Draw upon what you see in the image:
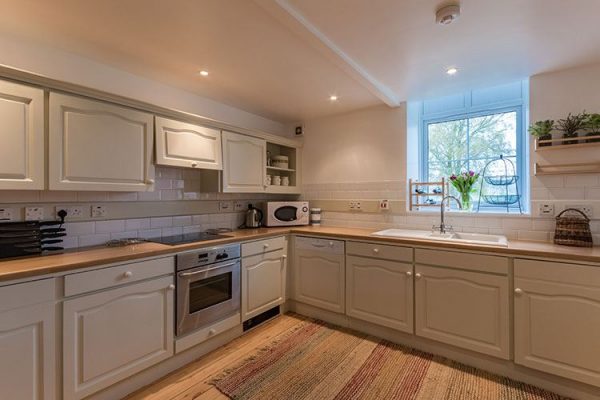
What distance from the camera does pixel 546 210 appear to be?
2.24 m

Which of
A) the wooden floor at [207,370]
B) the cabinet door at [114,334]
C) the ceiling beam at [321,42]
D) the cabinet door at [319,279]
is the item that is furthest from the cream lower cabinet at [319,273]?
the ceiling beam at [321,42]

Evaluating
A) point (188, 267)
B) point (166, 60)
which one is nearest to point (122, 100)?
point (166, 60)

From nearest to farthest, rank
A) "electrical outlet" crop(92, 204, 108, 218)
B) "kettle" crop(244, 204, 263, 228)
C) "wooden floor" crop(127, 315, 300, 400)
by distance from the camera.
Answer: "wooden floor" crop(127, 315, 300, 400) → "electrical outlet" crop(92, 204, 108, 218) → "kettle" crop(244, 204, 263, 228)

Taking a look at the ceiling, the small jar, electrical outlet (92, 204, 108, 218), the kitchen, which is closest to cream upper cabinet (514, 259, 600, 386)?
the kitchen

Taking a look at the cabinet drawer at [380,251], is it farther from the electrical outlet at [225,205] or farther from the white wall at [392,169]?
the electrical outlet at [225,205]

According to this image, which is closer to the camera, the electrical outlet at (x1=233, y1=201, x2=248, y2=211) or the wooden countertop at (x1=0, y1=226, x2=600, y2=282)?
the wooden countertop at (x1=0, y1=226, x2=600, y2=282)

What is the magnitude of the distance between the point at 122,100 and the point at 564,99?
3212 mm

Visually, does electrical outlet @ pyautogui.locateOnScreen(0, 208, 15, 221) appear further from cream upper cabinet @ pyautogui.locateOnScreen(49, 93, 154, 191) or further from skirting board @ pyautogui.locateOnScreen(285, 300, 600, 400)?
skirting board @ pyautogui.locateOnScreen(285, 300, 600, 400)

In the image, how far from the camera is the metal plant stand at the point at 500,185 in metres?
2.56

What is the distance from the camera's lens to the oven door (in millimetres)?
2018

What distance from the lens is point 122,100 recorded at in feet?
6.45

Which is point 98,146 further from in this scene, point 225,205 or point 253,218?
point 253,218

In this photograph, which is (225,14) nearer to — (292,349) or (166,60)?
(166,60)

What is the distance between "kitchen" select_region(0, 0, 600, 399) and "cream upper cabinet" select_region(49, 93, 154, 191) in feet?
0.04
